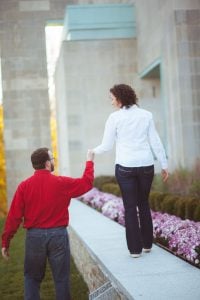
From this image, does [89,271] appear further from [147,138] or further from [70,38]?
[70,38]

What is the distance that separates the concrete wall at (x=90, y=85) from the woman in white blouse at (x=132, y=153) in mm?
13153

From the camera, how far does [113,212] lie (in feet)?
30.9

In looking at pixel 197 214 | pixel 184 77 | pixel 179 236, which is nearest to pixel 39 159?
pixel 179 236

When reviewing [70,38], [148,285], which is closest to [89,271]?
[148,285]

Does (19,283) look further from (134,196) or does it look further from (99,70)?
(99,70)

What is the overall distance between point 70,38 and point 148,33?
10.0ft

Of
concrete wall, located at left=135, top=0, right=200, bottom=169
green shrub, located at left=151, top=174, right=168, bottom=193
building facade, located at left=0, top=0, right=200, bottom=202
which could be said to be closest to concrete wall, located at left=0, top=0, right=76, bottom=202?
building facade, located at left=0, top=0, right=200, bottom=202

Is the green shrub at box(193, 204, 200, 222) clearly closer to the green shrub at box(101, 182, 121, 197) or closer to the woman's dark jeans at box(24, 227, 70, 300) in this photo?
the woman's dark jeans at box(24, 227, 70, 300)

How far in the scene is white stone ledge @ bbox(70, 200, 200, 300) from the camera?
3932 millimetres

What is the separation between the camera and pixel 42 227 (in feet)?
14.5

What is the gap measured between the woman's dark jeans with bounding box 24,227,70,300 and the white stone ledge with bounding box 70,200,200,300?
42 cm

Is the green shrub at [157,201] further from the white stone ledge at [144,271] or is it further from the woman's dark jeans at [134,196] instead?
the woman's dark jeans at [134,196]

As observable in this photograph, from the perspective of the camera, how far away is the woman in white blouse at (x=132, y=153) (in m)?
5.27

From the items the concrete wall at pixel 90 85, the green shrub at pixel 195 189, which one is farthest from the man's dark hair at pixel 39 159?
the concrete wall at pixel 90 85
